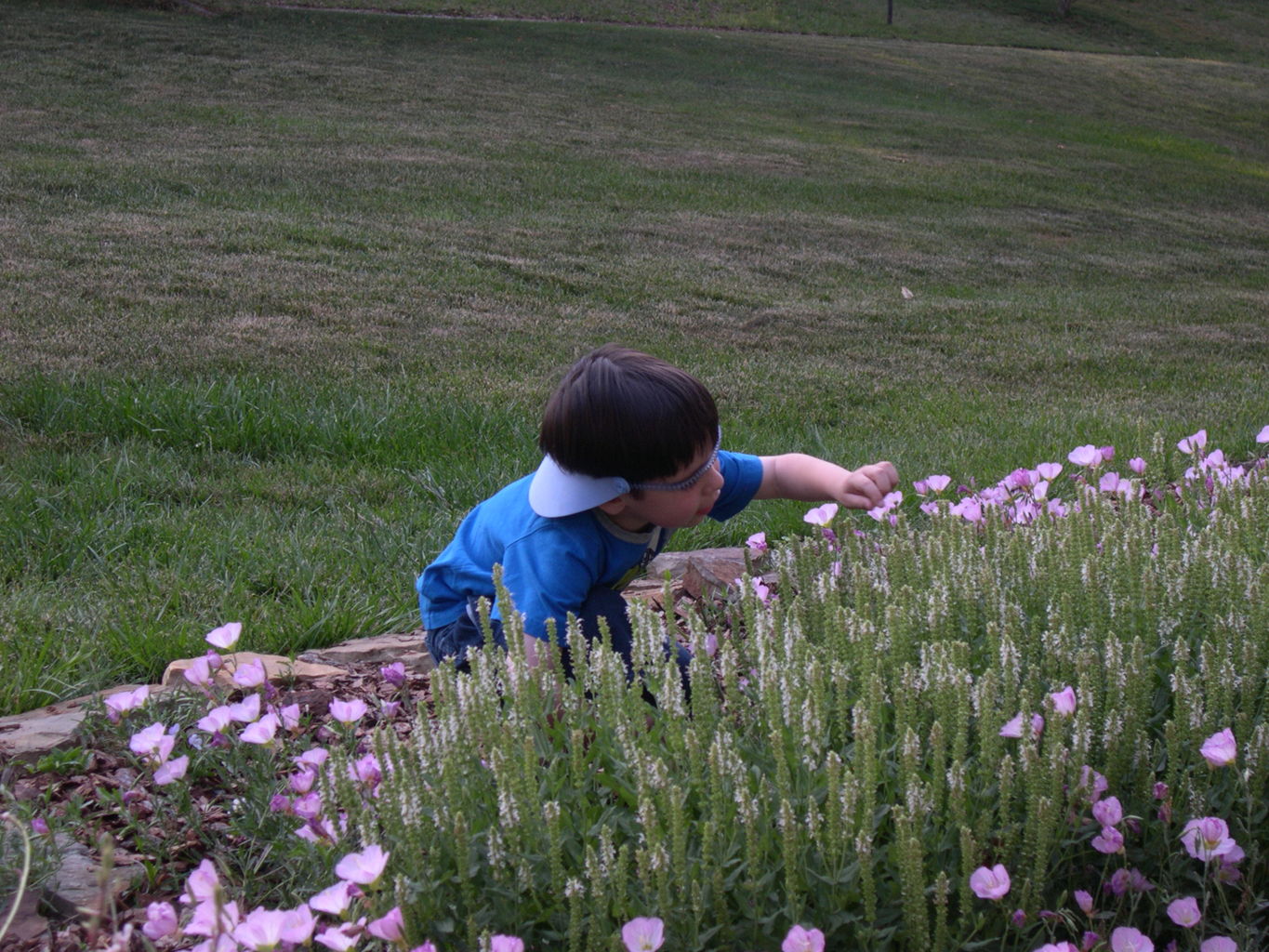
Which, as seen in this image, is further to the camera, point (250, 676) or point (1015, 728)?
point (250, 676)

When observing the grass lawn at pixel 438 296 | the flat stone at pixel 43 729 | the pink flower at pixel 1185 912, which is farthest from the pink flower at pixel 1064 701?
the grass lawn at pixel 438 296

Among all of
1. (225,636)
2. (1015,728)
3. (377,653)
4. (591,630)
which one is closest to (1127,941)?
(1015,728)

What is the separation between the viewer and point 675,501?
2.67 m

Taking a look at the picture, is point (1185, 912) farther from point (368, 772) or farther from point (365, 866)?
point (368, 772)

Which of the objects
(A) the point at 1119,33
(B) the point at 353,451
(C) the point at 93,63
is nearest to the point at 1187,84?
(A) the point at 1119,33

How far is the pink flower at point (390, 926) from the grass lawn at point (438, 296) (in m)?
1.58

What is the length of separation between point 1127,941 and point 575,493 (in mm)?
1366

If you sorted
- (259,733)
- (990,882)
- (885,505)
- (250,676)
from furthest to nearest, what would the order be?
1. (885,505)
2. (250,676)
3. (259,733)
4. (990,882)

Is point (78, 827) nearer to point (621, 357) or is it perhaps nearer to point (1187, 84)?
point (621, 357)

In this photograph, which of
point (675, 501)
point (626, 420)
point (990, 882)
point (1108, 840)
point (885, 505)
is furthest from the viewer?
point (885, 505)

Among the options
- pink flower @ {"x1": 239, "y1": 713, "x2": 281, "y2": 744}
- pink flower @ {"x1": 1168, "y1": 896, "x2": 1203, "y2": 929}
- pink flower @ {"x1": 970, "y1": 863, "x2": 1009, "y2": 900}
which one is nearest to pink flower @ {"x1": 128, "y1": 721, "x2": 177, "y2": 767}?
pink flower @ {"x1": 239, "y1": 713, "x2": 281, "y2": 744}

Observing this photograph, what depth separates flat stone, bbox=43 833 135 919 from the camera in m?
2.03

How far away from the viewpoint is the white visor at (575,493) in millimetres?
2607

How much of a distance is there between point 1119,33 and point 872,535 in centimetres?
3905
